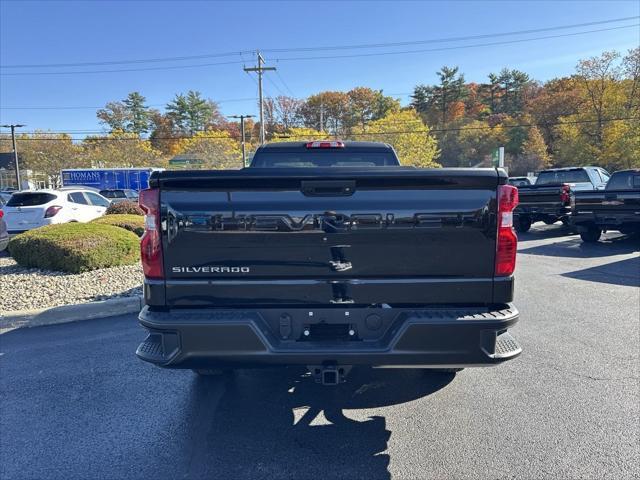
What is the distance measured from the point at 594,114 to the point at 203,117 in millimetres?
66641

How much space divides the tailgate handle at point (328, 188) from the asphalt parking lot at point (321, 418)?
5.65ft

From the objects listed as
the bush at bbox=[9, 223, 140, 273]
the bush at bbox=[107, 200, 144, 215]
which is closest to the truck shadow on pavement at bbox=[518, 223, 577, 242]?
the bush at bbox=[9, 223, 140, 273]

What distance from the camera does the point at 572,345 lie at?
462 cm

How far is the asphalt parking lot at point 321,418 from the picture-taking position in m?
2.68

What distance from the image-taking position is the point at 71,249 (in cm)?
790

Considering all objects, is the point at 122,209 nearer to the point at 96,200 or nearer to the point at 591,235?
the point at 96,200

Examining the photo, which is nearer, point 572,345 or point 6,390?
point 6,390

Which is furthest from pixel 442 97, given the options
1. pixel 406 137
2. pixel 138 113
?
pixel 138 113

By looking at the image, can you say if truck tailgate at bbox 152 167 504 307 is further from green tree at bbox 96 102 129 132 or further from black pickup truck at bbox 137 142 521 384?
green tree at bbox 96 102 129 132

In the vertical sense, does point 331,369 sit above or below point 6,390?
above

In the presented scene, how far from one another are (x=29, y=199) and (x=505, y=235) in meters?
14.3

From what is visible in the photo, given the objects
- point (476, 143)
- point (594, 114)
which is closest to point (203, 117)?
point (476, 143)

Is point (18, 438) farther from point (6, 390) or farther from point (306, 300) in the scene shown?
point (306, 300)

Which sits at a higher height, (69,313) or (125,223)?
(125,223)
